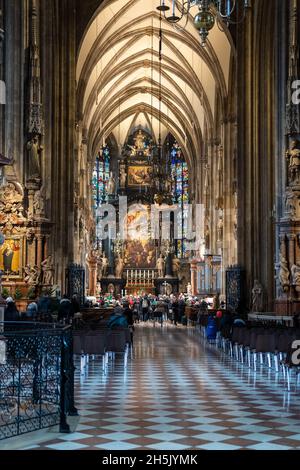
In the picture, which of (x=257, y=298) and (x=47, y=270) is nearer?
(x=47, y=270)

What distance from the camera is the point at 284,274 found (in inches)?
790

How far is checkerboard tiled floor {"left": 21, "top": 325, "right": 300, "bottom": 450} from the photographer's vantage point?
7.10 m

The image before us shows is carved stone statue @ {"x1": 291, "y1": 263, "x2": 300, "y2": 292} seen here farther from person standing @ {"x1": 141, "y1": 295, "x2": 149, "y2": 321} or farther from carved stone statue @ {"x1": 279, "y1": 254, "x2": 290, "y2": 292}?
person standing @ {"x1": 141, "y1": 295, "x2": 149, "y2": 321}

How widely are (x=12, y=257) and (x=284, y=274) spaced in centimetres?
698

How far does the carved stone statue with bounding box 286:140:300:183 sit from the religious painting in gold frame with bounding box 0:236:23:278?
7.17 metres

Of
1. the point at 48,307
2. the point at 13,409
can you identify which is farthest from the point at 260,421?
Answer: the point at 48,307

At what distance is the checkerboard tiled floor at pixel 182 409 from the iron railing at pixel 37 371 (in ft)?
1.14

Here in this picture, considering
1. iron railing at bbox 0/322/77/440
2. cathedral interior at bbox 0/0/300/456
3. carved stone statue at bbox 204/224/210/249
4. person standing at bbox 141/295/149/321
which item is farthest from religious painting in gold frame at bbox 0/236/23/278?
carved stone statue at bbox 204/224/210/249

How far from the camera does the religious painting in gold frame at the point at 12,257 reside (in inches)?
780

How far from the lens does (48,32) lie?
2538cm

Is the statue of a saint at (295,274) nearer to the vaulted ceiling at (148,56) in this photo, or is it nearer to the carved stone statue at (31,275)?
the carved stone statue at (31,275)

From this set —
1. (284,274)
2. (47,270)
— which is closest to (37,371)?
(47,270)

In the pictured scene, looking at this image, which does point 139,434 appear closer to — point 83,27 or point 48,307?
point 48,307

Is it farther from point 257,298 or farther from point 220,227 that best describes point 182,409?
point 220,227
